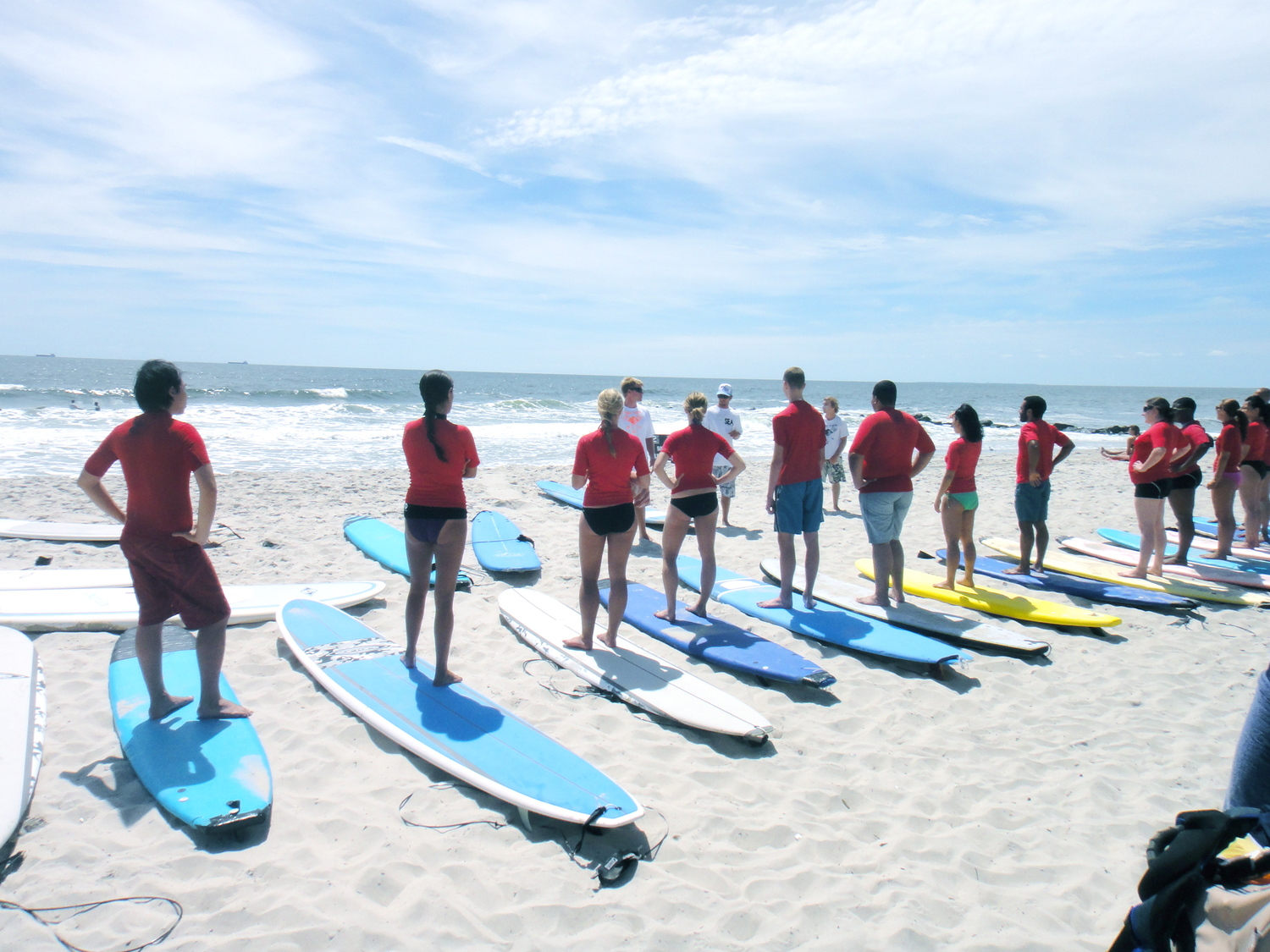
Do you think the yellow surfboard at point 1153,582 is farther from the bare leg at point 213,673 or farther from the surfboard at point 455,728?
the bare leg at point 213,673

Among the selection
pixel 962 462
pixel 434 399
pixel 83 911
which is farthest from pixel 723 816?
pixel 962 462

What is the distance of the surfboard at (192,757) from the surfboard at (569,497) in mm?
5385

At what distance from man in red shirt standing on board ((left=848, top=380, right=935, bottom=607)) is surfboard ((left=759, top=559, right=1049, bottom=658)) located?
0.54 metres

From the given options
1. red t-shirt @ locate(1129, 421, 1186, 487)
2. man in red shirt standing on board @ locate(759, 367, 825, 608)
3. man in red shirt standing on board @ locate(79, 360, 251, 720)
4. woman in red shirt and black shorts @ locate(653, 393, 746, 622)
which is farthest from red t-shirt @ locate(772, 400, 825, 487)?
man in red shirt standing on board @ locate(79, 360, 251, 720)

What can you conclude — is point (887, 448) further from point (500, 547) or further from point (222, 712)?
point (222, 712)

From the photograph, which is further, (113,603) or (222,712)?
(113,603)

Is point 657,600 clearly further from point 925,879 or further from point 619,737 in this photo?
point 925,879

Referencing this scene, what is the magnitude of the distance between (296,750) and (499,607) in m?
2.10

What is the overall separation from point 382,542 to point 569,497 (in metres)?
3.52

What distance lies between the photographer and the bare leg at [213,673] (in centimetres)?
340

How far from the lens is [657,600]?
5691 mm

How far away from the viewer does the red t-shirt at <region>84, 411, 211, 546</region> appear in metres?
3.11

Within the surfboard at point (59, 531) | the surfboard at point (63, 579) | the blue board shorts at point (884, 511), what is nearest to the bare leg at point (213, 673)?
the surfboard at point (63, 579)

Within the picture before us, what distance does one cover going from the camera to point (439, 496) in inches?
149
